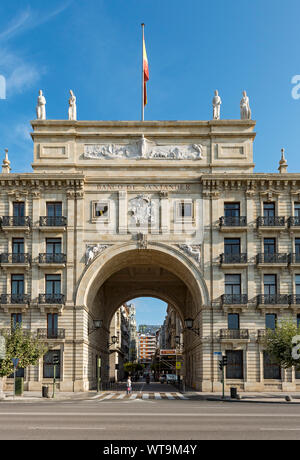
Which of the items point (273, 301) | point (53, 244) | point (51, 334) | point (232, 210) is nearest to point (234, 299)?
point (273, 301)

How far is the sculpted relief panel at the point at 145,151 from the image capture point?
52.6 m

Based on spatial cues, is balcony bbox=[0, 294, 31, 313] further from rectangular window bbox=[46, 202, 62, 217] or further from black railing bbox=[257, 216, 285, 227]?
black railing bbox=[257, 216, 285, 227]

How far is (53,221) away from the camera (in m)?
51.3

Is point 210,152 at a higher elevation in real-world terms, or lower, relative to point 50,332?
higher

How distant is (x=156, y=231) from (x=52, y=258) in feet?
30.5

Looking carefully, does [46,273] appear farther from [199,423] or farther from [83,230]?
[199,423]

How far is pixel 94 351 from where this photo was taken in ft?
194

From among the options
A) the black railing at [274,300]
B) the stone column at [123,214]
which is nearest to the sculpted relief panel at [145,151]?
the stone column at [123,214]

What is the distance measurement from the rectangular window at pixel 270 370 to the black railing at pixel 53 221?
67.8ft

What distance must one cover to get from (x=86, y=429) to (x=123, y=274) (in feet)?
165

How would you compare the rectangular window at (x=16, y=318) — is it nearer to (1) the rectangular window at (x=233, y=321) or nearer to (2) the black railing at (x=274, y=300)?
(1) the rectangular window at (x=233, y=321)

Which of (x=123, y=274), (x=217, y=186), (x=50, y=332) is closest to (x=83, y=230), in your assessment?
(x=50, y=332)

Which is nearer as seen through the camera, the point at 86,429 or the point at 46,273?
the point at 86,429

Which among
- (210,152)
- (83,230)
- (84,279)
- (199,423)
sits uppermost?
(210,152)
